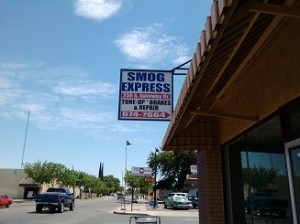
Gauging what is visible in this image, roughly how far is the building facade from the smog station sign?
2.86 feet

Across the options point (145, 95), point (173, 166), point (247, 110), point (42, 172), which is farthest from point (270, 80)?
point (173, 166)

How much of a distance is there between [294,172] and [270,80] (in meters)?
1.54

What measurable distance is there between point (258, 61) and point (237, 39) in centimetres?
237

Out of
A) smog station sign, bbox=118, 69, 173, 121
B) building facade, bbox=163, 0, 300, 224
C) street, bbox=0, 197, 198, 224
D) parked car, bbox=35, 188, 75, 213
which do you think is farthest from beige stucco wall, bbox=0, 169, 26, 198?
building facade, bbox=163, 0, 300, 224

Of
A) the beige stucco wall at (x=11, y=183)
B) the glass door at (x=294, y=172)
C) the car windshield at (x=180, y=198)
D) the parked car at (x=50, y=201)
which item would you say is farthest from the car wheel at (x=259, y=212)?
the beige stucco wall at (x=11, y=183)

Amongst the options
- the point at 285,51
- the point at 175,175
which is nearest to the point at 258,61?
the point at 285,51

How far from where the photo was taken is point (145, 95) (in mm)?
9992

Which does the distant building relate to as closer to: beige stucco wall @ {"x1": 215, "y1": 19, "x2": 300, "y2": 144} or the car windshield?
the car windshield

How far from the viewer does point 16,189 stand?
72688 mm

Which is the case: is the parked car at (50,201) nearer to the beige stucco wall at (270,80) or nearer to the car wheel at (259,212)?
the beige stucco wall at (270,80)

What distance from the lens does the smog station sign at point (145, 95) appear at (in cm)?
988

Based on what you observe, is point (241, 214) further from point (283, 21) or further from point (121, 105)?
point (283, 21)

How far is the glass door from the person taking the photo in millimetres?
5305

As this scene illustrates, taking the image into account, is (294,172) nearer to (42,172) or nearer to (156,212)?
(156,212)
